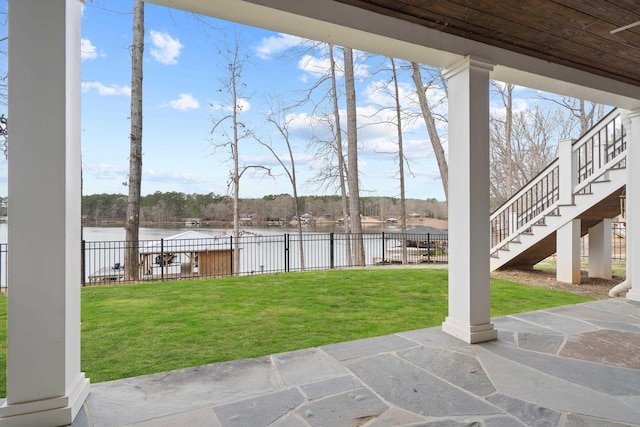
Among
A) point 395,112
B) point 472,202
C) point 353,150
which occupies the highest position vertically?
point 395,112

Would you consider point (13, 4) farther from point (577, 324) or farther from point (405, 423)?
point (577, 324)

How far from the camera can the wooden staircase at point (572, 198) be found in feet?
18.4

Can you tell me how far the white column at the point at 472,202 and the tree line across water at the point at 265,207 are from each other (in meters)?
8.71

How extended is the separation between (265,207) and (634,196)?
11492mm

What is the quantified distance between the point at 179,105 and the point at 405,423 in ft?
49.7

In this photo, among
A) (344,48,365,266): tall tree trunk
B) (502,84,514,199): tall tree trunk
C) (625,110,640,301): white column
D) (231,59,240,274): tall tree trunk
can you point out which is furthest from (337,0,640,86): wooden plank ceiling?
(502,84,514,199): tall tree trunk

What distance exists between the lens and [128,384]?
214 cm

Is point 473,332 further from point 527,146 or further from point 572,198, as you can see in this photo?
point 527,146

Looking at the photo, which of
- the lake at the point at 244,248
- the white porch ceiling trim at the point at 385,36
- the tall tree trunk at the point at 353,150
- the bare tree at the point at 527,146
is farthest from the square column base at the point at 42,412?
the bare tree at the point at 527,146

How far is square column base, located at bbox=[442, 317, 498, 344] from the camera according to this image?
279cm

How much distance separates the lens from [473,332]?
2.79 m

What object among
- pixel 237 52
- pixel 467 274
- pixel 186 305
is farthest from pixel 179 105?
pixel 467 274

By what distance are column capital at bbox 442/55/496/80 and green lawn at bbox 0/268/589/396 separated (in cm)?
250

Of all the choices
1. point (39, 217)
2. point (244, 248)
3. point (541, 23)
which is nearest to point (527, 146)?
point (244, 248)
